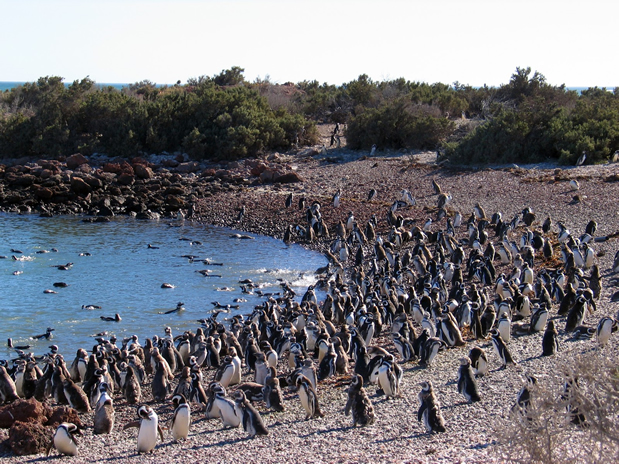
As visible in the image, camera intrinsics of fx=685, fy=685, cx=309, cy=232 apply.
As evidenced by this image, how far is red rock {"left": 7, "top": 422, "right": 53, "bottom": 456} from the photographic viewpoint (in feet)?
31.7

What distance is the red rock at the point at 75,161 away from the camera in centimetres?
3919

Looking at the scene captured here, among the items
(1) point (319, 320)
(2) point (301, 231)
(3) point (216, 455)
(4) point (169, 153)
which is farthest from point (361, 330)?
(4) point (169, 153)

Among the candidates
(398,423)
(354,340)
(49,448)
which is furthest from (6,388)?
(398,423)

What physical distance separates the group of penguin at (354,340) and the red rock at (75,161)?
73.1 feet

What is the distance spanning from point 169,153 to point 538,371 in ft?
115

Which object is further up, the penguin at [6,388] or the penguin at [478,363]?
the penguin at [478,363]

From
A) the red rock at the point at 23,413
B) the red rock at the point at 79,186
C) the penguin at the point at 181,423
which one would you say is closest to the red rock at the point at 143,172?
the red rock at the point at 79,186

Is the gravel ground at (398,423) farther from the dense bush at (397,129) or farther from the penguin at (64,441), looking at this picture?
the dense bush at (397,129)

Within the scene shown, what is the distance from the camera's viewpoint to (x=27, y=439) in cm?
969

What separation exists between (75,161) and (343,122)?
20059 millimetres

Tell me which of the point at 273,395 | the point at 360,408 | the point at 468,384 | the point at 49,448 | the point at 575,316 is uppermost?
the point at 575,316

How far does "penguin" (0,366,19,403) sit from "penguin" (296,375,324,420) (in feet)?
17.3

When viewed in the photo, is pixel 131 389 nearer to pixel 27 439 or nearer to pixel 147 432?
pixel 27 439

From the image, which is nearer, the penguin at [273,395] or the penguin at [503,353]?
the penguin at [273,395]
